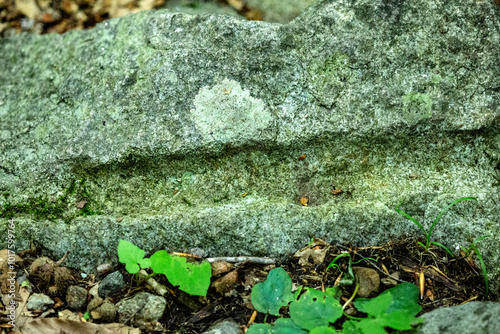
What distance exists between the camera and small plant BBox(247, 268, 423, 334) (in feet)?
4.98

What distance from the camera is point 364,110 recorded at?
2166mm

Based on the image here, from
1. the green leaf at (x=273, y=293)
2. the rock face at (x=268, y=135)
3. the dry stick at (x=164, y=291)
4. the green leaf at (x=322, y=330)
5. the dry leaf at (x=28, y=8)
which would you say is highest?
the dry leaf at (x=28, y=8)

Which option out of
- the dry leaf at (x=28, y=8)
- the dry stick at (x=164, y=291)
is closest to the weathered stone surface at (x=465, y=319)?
the dry stick at (x=164, y=291)

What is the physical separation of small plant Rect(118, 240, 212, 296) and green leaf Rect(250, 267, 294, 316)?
241mm

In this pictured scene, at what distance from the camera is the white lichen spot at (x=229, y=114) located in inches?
85.4

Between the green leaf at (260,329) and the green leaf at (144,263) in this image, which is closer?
the green leaf at (260,329)

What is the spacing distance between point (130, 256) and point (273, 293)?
2.27 feet

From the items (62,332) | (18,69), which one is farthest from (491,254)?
(18,69)

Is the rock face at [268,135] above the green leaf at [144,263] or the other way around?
above

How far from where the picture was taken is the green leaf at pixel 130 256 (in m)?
1.75

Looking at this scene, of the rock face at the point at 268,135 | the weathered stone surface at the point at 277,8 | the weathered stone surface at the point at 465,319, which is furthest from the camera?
the weathered stone surface at the point at 277,8

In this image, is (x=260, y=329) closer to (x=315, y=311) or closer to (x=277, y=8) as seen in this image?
(x=315, y=311)

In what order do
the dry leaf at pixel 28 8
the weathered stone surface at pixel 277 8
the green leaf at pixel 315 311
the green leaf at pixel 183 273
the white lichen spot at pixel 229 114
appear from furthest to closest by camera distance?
the dry leaf at pixel 28 8
the weathered stone surface at pixel 277 8
the white lichen spot at pixel 229 114
the green leaf at pixel 183 273
the green leaf at pixel 315 311

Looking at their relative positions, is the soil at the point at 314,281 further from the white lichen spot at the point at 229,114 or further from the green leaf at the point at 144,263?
the white lichen spot at the point at 229,114
